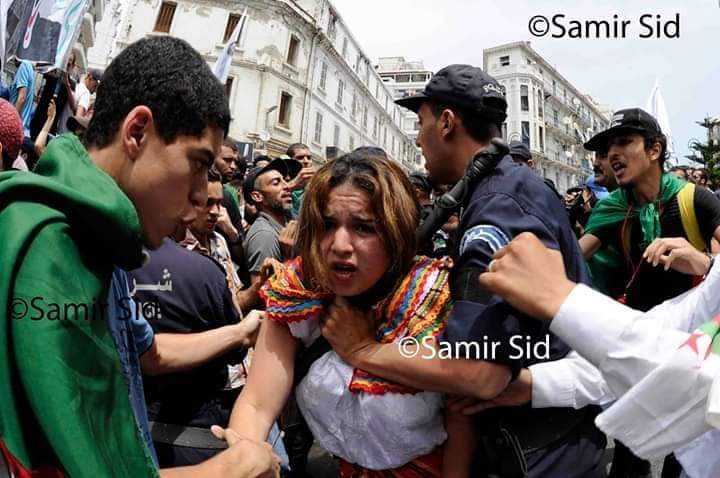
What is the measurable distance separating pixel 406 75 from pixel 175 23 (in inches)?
1660

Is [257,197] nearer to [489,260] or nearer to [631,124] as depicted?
[631,124]

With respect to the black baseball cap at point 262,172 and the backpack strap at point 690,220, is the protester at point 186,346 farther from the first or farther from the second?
the backpack strap at point 690,220

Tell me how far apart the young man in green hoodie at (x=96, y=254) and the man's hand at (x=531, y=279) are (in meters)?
0.81

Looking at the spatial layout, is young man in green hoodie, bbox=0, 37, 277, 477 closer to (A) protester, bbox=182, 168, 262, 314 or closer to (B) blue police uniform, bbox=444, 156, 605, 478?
(B) blue police uniform, bbox=444, 156, 605, 478

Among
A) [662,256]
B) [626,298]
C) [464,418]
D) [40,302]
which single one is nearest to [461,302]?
[464,418]

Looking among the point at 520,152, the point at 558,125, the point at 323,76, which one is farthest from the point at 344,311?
the point at 558,125

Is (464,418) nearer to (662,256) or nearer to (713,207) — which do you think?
(662,256)

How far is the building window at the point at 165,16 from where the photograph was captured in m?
28.1

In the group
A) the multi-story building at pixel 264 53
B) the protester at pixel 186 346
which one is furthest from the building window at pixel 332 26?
the protester at pixel 186 346

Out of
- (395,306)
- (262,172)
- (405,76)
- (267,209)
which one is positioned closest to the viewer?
(395,306)

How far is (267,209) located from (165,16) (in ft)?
94.5

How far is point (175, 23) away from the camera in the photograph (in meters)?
27.9

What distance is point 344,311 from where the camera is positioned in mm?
1623

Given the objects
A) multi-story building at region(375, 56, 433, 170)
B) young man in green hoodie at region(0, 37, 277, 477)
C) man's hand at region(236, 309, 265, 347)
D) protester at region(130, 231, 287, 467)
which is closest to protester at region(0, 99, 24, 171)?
protester at region(130, 231, 287, 467)
